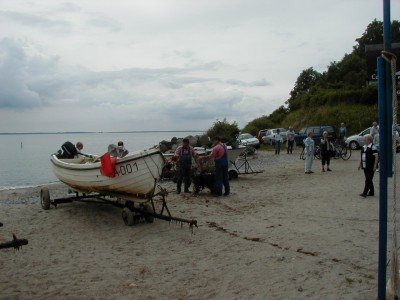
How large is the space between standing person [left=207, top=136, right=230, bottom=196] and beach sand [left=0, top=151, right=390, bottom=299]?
0.77m

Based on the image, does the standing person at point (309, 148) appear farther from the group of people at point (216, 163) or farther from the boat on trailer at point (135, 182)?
the boat on trailer at point (135, 182)

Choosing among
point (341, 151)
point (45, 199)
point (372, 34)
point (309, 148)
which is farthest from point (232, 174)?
point (372, 34)

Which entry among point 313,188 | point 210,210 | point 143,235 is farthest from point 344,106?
point 143,235

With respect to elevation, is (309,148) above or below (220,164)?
above

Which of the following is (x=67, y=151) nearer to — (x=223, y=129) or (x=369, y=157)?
(x=369, y=157)

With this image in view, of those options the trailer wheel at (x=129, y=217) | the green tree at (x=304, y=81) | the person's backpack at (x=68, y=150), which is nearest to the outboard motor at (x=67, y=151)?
the person's backpack at (x=68, y=150)

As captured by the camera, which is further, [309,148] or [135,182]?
[309,148]

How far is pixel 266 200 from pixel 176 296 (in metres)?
7.41

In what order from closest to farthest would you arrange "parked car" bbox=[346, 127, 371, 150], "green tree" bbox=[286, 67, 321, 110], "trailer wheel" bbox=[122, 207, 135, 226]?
1. "trailer wheel" bbox=[122, 207, 135, 226]
2. "parked car" bbox=[346, 127, 371, 150]
3. "green tree" bbox=[286, 67, 321, 110]

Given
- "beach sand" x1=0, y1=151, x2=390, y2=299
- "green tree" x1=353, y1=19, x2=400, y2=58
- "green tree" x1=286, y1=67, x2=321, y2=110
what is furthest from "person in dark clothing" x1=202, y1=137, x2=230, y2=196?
"green tree" x1=286, y1=67, x2=321, y2=110

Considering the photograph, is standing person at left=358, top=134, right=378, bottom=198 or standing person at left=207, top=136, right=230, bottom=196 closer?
standing person at left=358, top=134, right=378, bottom=198

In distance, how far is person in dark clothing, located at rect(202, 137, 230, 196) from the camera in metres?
13.2

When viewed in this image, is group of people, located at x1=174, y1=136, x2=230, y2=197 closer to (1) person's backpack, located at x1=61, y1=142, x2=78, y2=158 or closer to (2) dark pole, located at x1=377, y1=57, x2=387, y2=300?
(1) person's backpack, located at x1=61, y1=142, x2=78, y2=158

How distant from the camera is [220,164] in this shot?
13398 millimetres
